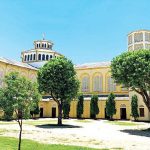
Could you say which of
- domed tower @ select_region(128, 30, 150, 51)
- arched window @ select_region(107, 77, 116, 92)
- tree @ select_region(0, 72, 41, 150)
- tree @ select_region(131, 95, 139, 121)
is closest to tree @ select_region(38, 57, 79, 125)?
tree @ select_region(131, 95, 139, 121)

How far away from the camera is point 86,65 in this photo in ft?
215

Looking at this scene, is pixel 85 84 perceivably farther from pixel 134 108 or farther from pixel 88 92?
pixel 134 108

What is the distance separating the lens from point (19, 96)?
47.2ft

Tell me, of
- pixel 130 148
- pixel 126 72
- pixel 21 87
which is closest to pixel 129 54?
pixel 126 72

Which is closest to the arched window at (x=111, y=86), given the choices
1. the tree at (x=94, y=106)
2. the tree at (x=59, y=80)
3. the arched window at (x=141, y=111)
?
the tree at (x=94, y=106)

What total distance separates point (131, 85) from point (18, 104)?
17778mm

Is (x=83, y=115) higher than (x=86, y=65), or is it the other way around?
(x=86, y=65)

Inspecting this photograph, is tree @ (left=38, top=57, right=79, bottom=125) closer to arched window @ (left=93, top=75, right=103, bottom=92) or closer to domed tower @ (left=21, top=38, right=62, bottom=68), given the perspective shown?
arched window @ (left=93, top=75, right=103, bottom=92)

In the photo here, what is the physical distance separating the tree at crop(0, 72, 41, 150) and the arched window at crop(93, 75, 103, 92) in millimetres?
46285

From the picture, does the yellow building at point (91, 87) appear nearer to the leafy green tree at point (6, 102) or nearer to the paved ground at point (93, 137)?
the paved ground at point (93, 137)

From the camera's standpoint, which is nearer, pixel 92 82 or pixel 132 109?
pixel 132 109

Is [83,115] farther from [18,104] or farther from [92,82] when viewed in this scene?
[18,104]

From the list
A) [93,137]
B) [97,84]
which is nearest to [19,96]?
[93,137]

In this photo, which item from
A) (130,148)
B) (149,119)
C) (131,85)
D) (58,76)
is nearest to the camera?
(130,148)
